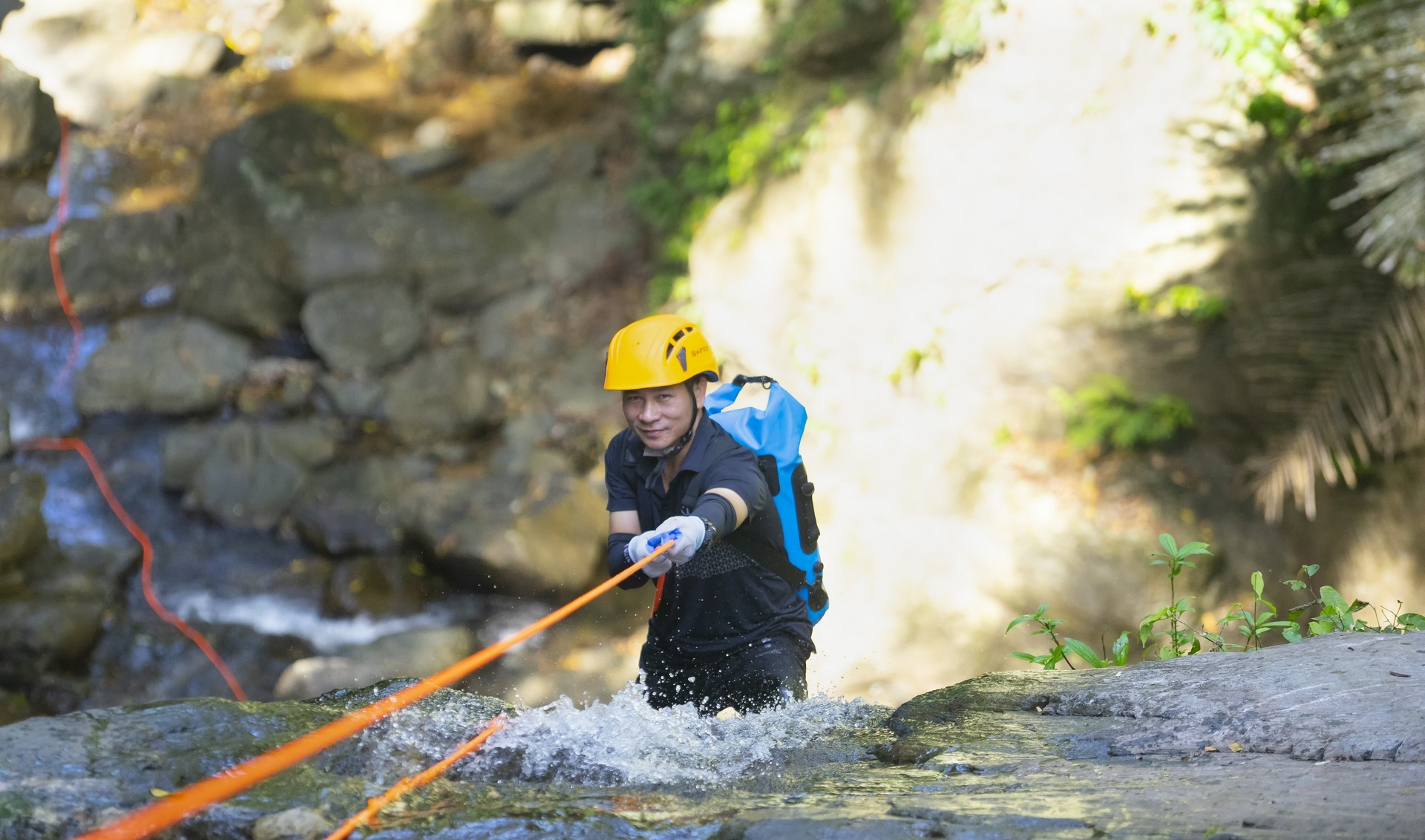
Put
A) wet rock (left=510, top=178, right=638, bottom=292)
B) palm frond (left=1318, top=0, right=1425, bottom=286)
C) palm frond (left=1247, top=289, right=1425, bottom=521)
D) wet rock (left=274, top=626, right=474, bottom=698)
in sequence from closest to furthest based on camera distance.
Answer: palm frond (left=1318, top=0, right=1425, bottom=286) < palm frond (left=1247, top=289, right=1425, bottom=521) < wet rock (left=274, top=626, right=474, bottom=698) < wet rock (left=510, top=178, right=638, bottom=292)

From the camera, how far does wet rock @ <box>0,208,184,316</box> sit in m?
11.5

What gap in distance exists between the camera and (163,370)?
35.5 ft

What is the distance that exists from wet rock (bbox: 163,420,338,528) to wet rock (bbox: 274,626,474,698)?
6.74 feet

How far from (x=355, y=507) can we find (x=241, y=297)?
3348 mm

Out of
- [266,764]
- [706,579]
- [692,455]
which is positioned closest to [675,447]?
[692,455]

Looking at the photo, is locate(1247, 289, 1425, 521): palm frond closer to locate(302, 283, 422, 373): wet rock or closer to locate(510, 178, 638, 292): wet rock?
locate(510, 178, 638, 292): wet rock

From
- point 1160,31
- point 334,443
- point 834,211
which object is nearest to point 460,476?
point 334,443

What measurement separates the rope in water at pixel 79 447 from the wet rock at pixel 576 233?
196 inches

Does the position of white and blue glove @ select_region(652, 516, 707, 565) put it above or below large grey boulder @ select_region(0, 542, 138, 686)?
below

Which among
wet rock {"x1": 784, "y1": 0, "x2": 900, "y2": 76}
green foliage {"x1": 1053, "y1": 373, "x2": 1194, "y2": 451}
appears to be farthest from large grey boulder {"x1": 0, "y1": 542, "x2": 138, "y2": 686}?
green foliage {"x1": 1053, "y1": 373, "x2": 1194, "y2": 451}

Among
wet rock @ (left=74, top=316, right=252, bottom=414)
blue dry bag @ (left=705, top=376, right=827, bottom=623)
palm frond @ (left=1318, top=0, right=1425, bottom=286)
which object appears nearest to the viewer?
blue dry bag @ (left=705, top=376, right=827, bottom=623)

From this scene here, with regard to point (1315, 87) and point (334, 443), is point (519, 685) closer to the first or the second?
point (334, 443)

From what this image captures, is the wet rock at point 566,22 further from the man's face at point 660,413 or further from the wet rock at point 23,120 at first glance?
the man's face at point 660,413

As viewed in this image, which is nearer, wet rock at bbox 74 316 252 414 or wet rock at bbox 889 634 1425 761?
wet rock at bbox 889 634 1425 761
